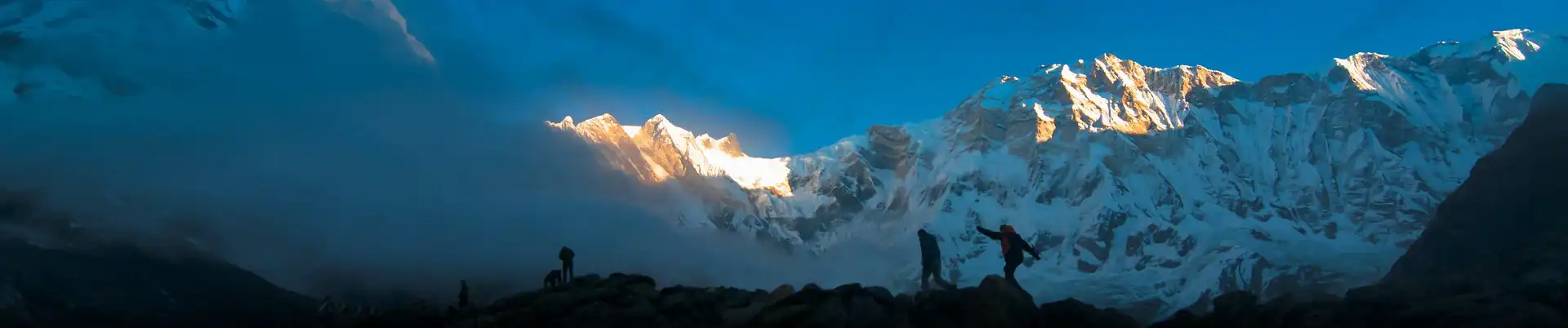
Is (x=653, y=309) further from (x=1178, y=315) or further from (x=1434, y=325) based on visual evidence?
(x=1434, y=325)

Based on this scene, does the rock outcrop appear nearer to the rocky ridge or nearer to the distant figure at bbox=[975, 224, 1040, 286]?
the rocky ridge

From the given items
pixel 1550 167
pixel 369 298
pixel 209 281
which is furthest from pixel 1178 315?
pixel 369 298

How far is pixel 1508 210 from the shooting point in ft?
466

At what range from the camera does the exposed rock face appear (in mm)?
124500

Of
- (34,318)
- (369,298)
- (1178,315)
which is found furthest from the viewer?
(369,298)

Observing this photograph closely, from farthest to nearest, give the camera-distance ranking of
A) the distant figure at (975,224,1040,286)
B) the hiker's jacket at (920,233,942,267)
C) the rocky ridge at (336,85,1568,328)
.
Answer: the hiker's jacket at (920,233,942,267) → the distant figure at (975,224,1040,286) → the rocky ridge at (336,85,1568,328)

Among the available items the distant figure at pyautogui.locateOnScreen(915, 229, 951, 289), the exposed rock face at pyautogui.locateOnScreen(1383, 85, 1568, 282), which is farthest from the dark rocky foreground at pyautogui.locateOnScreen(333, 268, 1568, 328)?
the exposed rock face at pyautogui.locateOnScreen(1383, 85, 1568, 282)

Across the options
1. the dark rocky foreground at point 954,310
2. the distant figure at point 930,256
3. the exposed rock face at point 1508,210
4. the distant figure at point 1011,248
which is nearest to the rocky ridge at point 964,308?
the dark rocky foreground at point 954,310

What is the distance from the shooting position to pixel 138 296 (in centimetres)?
10938

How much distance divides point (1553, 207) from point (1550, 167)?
14.8m

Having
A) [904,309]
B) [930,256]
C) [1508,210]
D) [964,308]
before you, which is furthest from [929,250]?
[1508,210]

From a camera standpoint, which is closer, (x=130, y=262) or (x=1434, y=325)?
(x=1434, y=325)

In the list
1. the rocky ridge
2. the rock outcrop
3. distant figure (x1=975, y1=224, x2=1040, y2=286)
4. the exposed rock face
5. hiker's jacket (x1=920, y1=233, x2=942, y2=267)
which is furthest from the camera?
the exposed rock face

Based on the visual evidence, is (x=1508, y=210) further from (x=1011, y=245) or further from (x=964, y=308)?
(x=964, y=308)
